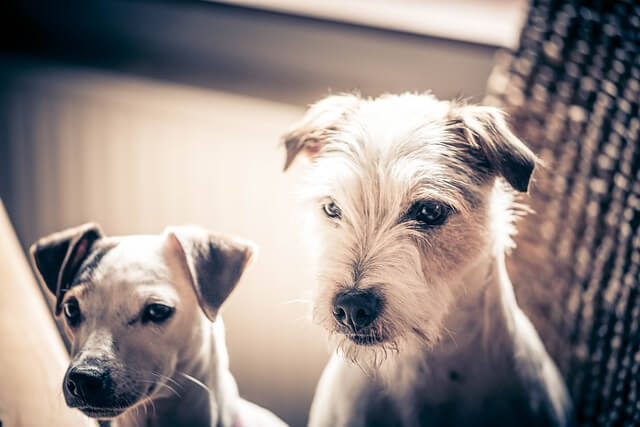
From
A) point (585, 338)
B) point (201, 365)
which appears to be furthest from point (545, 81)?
point (201, 365)

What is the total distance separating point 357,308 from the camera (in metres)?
0.81

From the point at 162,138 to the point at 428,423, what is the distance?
755mm

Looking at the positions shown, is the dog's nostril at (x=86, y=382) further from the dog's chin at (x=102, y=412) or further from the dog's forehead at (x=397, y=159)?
the dog's forehead at (x=397, y=159)

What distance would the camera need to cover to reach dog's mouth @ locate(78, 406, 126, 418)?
2.45 feet

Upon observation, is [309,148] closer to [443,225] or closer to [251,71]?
[443,225]

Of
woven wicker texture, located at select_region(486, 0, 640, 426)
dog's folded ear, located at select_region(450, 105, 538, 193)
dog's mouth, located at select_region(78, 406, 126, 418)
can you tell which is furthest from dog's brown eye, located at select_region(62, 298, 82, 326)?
woven wicker texture, located at select_region(486, 0, 640, 426)

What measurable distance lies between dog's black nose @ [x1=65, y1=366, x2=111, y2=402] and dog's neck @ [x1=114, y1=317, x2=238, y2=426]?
0.09m

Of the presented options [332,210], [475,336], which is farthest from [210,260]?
[475,336]

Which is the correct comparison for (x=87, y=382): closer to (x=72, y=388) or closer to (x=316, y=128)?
(x=72, y=388)

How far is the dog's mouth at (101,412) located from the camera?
0.75 metres

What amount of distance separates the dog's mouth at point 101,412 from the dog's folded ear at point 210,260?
0.58 ft

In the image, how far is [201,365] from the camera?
84 centimetres

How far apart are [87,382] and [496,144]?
703 millimetres

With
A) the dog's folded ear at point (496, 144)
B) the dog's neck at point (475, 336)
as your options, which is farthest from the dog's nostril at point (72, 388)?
the dog's folded ear at point (496, 144)
